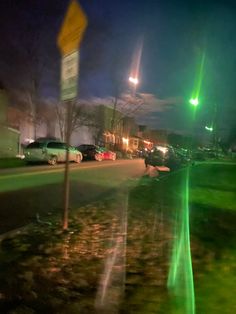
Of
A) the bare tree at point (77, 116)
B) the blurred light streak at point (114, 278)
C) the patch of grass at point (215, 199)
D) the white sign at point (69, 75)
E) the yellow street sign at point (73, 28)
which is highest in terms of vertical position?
the bare tree at point (77, 116)

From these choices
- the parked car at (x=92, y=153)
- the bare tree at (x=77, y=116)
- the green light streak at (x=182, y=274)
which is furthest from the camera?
the bare tree at (x=77, y=116)

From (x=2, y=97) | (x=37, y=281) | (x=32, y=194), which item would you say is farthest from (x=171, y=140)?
(x=37, y=281)

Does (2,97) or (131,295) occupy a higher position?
(2,97)

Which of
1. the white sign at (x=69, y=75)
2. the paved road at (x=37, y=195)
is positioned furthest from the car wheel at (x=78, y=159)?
Result: the white sign at (x=69, y=75)

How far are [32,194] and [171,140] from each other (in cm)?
12164

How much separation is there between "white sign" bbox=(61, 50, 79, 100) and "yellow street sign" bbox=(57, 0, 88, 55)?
125 millimetres

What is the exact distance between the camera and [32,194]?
1436 cm

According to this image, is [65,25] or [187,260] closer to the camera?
[187,260]

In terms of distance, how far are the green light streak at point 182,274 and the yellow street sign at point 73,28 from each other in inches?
139

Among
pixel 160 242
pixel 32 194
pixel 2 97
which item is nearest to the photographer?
pixel 160 242

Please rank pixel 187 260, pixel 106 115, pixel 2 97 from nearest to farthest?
pixel 187 260
pixel 2 97
pixel 106 115

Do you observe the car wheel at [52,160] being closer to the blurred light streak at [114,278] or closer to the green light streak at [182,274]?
the green light streak at [182,274]

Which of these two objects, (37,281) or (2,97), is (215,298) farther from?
(2,97)

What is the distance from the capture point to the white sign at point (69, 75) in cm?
776
